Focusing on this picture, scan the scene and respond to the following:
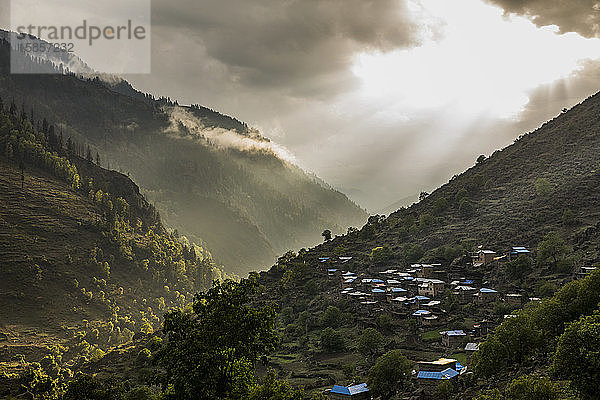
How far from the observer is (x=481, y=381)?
41469 millimetres

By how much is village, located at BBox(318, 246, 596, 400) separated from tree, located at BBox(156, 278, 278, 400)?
2623 centimetres

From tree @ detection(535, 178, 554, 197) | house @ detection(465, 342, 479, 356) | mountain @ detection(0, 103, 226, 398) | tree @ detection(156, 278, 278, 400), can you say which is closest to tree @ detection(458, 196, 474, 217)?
tree @ detection(535, 178, 554, 197)

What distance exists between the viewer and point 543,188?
4038 inches

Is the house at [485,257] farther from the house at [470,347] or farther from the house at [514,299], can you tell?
the house at [470,347]

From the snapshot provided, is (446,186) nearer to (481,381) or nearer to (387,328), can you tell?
(387,328)

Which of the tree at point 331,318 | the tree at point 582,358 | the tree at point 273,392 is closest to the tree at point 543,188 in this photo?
the tree at point 331,318

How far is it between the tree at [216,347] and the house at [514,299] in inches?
1977

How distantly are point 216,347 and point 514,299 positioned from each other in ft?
179

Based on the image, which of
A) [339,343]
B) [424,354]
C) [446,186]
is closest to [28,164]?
[446,186]

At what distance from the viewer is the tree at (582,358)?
23044 millimetres

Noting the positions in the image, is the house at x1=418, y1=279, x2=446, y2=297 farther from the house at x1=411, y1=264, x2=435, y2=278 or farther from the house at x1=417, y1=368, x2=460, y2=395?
the house at x1=417, y1=368, x2=460, y2=395

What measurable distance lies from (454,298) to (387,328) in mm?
11589

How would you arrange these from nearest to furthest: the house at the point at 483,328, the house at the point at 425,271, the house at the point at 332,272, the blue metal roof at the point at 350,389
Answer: the blue metal roof at the point at 350,389
the house at the point at 483,328
the house at the point at 425,271
the house at the point at 332,272

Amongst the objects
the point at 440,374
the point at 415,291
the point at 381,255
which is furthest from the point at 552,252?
the point at 440,374
